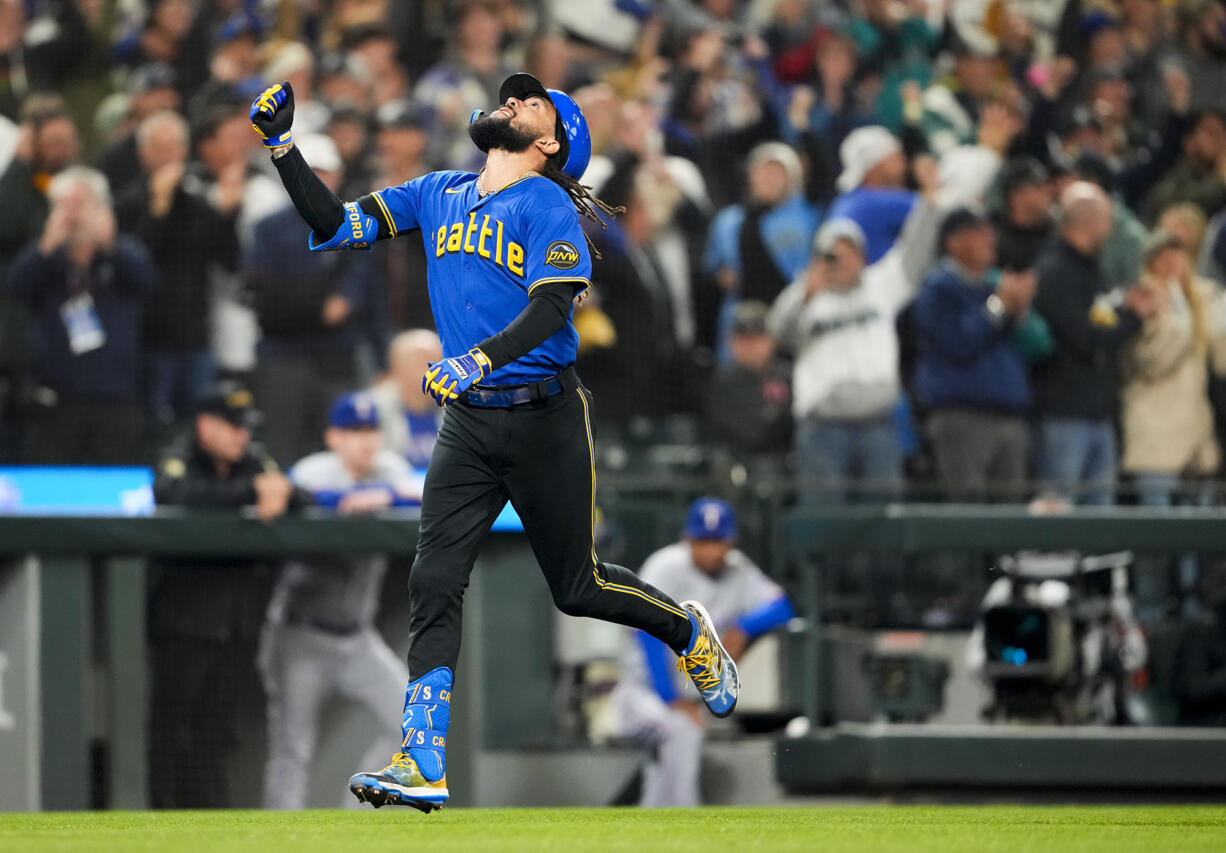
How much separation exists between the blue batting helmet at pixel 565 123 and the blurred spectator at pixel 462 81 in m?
4.96

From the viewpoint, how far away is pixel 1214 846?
4527 mm

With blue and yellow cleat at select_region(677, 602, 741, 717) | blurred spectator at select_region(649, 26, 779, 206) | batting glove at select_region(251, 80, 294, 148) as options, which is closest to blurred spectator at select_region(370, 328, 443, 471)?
blurred spectator at select_region(649, 26, 779, 206)

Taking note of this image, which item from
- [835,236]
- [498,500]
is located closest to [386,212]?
[498,500]

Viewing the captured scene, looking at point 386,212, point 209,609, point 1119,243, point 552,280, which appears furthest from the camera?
point 1119,243

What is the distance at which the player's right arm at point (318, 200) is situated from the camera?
466 cm

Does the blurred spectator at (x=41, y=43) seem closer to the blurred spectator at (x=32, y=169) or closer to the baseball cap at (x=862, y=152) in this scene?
the blurred spectator at (x=32, y=169)

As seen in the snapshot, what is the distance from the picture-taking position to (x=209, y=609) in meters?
Result: 7.71

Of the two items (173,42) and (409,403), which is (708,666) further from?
(173,42)

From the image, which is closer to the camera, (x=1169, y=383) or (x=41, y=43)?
(x=1169, y=383)

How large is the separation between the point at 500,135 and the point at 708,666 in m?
1.69

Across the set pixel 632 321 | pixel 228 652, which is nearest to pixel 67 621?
pixel 228 652

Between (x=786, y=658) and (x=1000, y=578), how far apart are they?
0.99 m

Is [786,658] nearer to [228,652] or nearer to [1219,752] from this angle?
[1219,752]

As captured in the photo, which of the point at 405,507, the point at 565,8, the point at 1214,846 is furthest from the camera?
the point at 565,8
